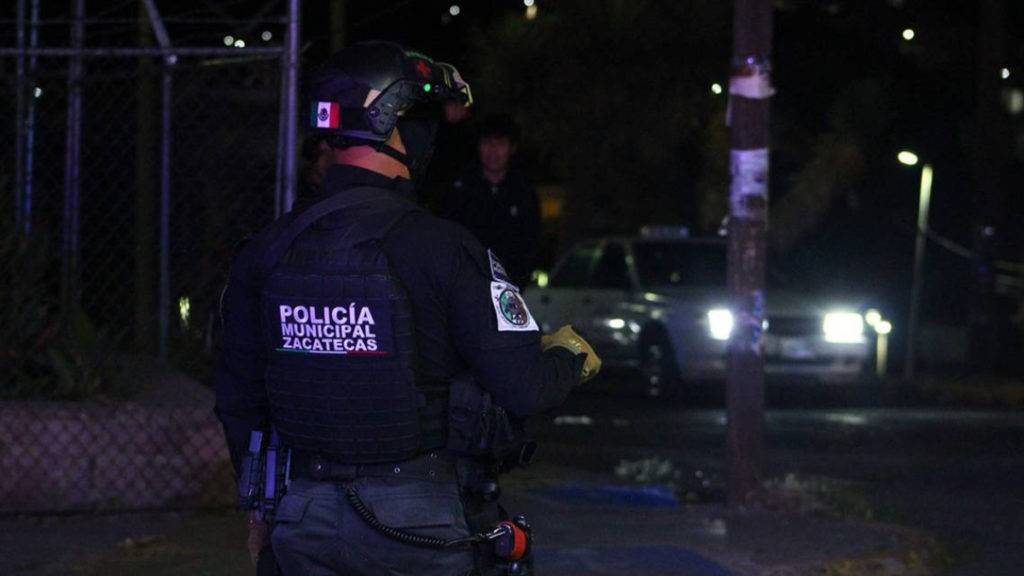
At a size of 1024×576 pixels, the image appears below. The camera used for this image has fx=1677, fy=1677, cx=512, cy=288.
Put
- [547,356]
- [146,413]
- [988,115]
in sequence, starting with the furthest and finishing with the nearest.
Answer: [988,115] < [146,413] < [547,356]

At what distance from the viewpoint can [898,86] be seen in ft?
54.5

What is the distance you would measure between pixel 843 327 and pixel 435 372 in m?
11.6

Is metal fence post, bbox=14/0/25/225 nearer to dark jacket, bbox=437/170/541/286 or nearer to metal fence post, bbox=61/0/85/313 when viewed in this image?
metal fence post, bbox=61/0/85/313

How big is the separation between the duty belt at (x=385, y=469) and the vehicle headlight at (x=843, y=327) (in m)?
Answer: 11.5

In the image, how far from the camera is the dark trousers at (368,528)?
3.33m

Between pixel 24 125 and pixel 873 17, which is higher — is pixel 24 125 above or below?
below

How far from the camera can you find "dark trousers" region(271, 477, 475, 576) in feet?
10.9

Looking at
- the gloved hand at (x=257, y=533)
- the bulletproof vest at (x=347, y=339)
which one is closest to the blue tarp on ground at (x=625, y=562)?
the gloved hand at (x=257, y=533)

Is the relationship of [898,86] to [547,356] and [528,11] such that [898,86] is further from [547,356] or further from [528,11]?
[547,356]

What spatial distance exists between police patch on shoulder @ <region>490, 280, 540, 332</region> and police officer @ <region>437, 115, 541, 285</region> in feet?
14.4

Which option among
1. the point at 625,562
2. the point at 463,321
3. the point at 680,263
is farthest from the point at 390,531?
the point at 680,263

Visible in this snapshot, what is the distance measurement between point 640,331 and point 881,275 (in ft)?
23.3

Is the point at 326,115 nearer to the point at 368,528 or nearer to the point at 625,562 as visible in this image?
the point at 368,528

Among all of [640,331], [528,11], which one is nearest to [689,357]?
[640,331]
